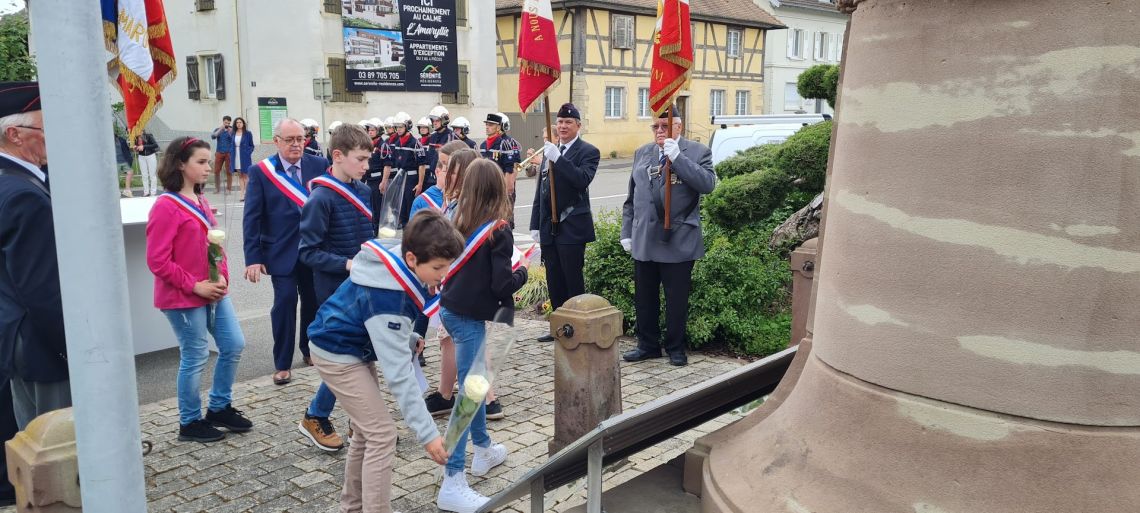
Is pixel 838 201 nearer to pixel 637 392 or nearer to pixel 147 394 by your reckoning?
pixel 637 392

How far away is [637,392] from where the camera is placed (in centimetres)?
639

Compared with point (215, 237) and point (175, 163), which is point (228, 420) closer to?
point (215, 237)

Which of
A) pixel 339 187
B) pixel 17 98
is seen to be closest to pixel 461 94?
pixel 339 187

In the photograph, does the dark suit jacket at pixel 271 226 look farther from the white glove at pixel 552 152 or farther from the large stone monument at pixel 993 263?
the large stone monument at pixel 993 263

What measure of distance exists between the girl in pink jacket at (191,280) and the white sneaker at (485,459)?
1622 millimetres

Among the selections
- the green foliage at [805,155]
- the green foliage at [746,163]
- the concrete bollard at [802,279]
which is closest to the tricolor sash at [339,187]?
the concrete bollard at [802,279]

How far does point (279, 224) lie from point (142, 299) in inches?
83.8

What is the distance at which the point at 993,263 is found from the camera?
7.64ft

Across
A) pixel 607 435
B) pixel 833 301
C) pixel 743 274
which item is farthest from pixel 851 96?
pixel 743 274

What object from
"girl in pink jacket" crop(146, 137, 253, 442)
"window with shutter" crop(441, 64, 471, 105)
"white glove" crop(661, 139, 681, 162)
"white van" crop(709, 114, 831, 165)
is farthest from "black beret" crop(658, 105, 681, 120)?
"window with shutter" crop(441, 64, 471, 105)

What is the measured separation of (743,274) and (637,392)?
2129 millimetres

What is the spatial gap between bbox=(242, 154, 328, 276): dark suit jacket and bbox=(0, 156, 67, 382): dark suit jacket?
2226 millimetres

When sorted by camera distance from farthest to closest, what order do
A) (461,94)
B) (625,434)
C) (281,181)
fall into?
(461,94) → (281,181) → (625,434)

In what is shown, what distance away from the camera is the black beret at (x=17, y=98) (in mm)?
4109
